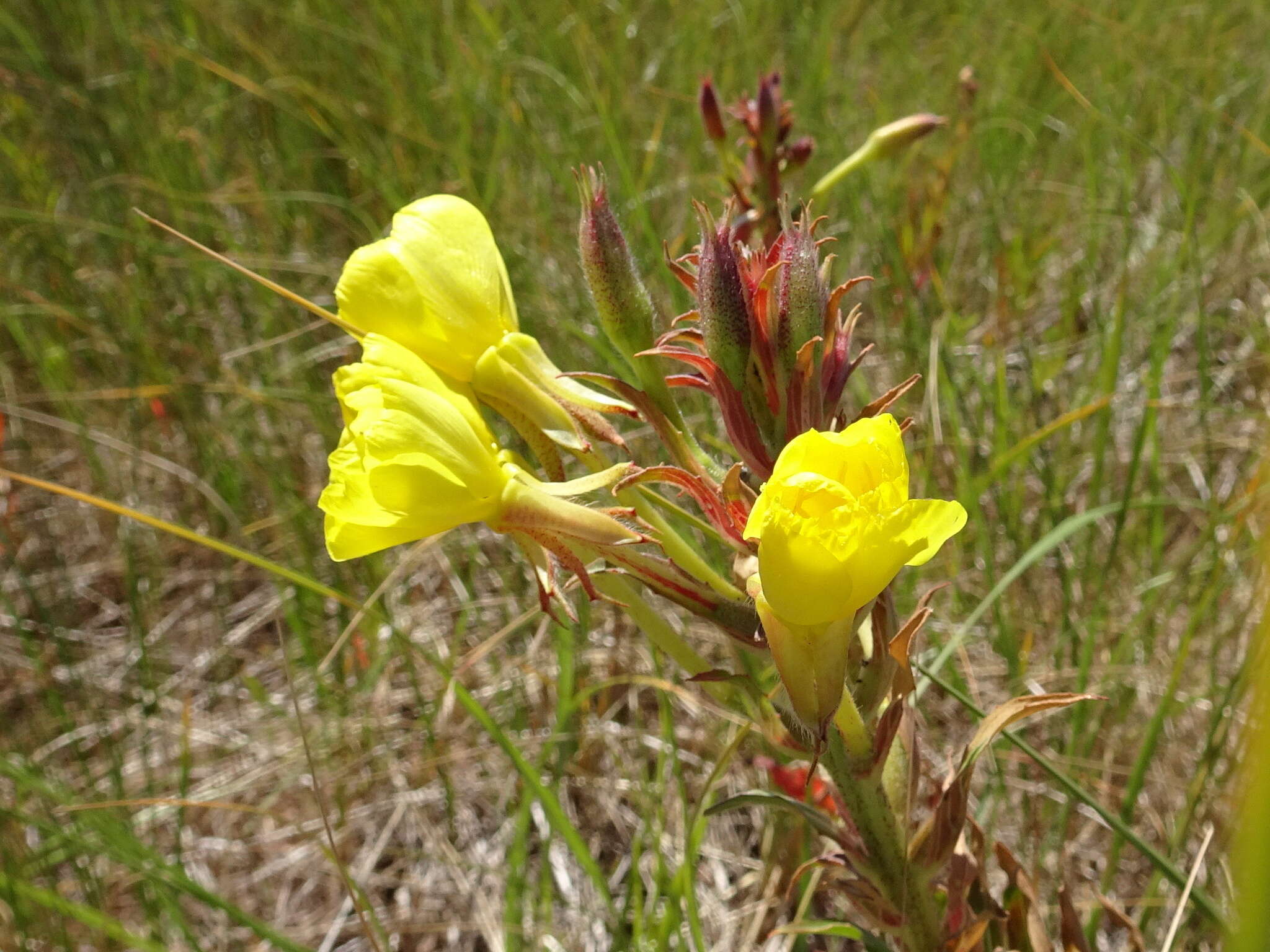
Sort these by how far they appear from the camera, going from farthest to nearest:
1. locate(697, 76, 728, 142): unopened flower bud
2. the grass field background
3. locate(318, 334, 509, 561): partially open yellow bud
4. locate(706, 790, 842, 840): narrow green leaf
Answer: locate(697, 76, 728, 142): unopened flower bud < the grass field background < locate(706, 790, 842, 840): narrow green leaf < locate(318, 334, 509, 561): partially open yellow bud

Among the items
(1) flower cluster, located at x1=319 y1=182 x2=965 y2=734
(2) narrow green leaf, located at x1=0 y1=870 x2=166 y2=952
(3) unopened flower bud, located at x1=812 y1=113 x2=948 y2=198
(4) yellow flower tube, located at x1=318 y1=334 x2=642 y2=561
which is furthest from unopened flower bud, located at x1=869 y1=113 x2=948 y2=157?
(2) narrow green leaf, located at x1=0 y1=870 x2=166 y2=952

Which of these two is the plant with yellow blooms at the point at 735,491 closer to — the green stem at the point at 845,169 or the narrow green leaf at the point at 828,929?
the narrow green leaf at the point at 828,929

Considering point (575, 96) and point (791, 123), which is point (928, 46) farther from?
point (791, 123)

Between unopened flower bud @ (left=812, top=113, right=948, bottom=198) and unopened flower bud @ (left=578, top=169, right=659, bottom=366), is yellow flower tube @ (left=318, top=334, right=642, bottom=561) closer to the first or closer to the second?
unopened flower bud @ (left=578, top=169, right=659, bottom=366)

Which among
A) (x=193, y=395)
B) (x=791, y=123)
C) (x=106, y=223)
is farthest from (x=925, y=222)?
(x=106, y=223)

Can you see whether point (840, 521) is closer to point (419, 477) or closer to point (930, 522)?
point (930, 522)

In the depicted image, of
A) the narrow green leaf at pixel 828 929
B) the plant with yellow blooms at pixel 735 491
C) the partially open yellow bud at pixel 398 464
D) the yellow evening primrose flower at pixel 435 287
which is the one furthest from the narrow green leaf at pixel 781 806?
the yellow evening primrose flower at pixel 435 287
